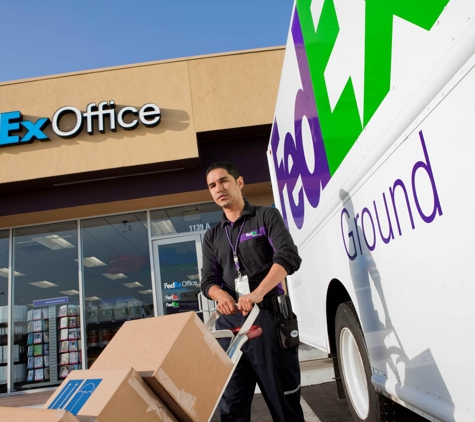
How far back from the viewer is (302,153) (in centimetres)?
348

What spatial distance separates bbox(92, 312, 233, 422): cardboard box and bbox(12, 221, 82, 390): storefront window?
762 cm

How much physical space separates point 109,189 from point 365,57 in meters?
7.09

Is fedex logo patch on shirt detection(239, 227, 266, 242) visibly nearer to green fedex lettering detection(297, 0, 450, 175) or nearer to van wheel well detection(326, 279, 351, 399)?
green fedex lettering detection(297, 0, 450, 175)

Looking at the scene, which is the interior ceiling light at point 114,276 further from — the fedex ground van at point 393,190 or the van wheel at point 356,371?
the van wheel at point 356,371

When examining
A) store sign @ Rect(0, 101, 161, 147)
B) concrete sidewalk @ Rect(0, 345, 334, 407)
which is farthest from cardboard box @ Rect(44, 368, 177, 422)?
store sign @ Rect(0, 101, 161, 147)

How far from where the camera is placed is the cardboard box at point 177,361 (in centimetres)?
155

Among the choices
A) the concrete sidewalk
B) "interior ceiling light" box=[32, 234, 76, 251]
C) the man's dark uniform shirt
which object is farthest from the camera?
"interior ceiling light" box=[32, 234, 76, 251]

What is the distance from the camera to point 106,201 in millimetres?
8352

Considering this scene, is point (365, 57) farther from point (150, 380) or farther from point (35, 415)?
point (35, 415)

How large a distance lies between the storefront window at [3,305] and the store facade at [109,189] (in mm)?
26

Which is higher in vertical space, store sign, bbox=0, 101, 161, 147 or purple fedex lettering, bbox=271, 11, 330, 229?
store sign, bbox=0, 101, 161, 147

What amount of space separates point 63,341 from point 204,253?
22.6 feet

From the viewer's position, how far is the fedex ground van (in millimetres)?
1426

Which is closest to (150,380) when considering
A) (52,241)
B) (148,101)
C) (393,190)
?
(393,190)
